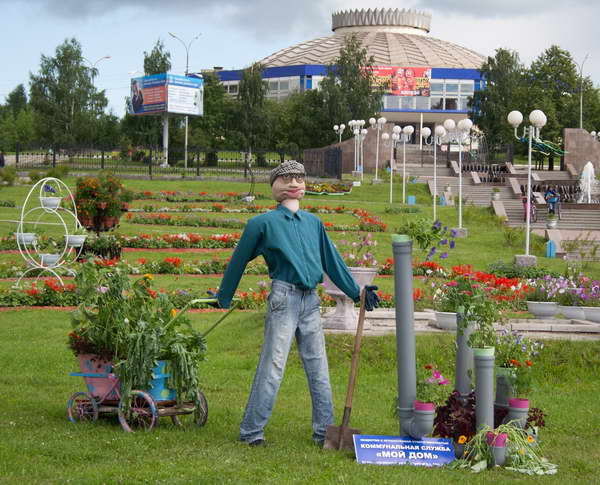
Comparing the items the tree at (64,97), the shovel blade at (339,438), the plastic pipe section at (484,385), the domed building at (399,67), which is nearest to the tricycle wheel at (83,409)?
the shovel blade at (339,438)

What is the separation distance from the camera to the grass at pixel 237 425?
218 inches

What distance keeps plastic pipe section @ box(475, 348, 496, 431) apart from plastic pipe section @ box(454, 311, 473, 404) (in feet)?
1.42

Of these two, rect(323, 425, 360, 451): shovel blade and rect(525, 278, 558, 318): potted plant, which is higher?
rect(525, 278, 558, 318): potted plant

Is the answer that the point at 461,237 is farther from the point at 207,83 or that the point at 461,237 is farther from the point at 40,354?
the point at 207,83

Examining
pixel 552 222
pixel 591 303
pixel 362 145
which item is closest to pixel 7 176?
pixel 552 222

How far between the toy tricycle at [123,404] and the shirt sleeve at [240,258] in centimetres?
65

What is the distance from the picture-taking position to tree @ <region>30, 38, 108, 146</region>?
67.2 metres

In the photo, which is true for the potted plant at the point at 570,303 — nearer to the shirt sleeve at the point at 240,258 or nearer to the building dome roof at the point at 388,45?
the shirt sleeve at the point at 240,258

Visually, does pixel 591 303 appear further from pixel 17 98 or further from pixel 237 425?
pixel 17 98

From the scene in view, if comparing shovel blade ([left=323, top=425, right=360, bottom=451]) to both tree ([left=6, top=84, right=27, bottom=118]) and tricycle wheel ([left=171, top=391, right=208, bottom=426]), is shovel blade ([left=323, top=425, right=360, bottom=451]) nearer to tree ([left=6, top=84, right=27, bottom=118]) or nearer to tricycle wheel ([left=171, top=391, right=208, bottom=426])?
tricycle wheel ([left=171, top=391, right=208, bottom=426])

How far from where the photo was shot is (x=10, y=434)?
20.9ft

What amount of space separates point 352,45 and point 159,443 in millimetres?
55674

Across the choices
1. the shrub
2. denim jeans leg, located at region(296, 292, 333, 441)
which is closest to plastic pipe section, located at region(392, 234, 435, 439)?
denim jeans leg, located at region(296, 292, 333, 441)

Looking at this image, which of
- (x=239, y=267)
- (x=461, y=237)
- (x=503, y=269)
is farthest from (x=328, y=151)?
(x=239, y=267)
